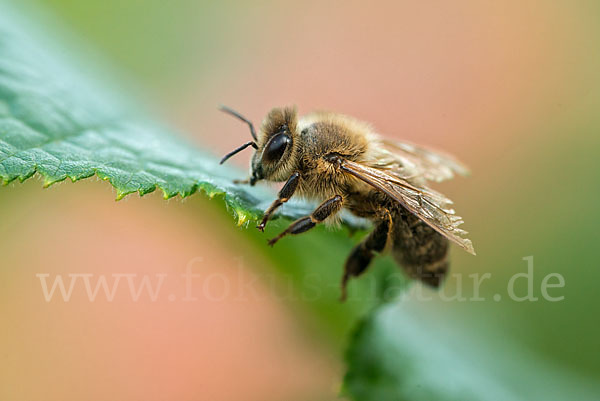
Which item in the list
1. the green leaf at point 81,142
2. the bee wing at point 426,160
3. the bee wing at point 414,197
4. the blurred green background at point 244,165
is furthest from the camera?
the blurred green background at point 244,165

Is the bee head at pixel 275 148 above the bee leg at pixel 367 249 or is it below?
above

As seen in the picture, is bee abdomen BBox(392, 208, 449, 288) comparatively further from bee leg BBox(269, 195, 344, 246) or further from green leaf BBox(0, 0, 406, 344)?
bee leg BBox(269, 195, 344, 246)

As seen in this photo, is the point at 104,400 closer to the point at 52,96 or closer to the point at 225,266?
the point at 225,266

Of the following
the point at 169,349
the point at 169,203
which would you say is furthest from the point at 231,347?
the point at 169,203

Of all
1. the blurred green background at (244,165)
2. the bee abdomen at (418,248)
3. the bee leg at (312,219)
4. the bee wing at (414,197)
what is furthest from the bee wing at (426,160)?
the blurred green background at (244,165)

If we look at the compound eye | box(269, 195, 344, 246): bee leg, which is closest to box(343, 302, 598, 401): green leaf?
box(269, 195, 344, 246): bee leg

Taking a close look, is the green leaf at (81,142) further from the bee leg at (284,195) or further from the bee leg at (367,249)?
the bee leg at (367,249)

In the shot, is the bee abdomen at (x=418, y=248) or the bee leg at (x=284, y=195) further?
the bee abdomen at (x=418, y=248)
